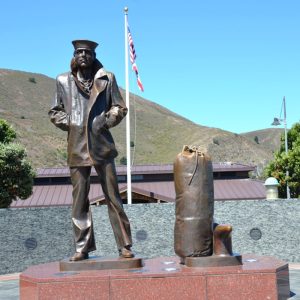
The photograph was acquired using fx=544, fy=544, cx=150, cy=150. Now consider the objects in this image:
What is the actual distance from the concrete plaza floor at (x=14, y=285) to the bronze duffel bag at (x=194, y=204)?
1.79 m

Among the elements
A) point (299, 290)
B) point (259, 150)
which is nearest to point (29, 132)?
point (259, 150)

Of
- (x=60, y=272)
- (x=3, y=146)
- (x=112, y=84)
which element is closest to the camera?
(x=60, y=272)

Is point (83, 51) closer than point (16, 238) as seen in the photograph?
Yes

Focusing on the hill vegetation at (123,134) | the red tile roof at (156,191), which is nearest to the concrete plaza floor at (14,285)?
the red tile roof at (156,191)

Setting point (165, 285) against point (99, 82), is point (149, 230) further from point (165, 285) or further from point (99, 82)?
point (165, 285)

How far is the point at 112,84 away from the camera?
827 cm

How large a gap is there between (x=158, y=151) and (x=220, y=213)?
66652 millimetres

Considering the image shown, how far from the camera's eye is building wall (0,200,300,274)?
1585 cm

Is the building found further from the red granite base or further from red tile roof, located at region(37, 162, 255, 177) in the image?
the red granite base

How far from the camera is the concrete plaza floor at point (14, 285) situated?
10.1 m

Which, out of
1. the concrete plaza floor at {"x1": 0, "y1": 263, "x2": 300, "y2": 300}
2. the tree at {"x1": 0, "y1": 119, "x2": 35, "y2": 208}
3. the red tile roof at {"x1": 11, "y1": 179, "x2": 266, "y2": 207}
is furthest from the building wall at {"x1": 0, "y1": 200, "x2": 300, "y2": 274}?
the red tile roof at {"x1": 11, "y1": 179, "x2": 266, "y2": 207}

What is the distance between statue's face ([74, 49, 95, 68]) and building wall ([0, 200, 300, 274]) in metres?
8.68

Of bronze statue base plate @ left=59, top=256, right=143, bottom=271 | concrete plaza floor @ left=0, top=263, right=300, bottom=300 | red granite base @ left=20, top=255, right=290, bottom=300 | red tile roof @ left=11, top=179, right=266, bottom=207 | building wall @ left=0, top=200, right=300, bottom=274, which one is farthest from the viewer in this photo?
red tile roof @ left=11, top=179, right=266, bottom=207

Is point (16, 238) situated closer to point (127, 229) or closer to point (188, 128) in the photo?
point (127, 229)
